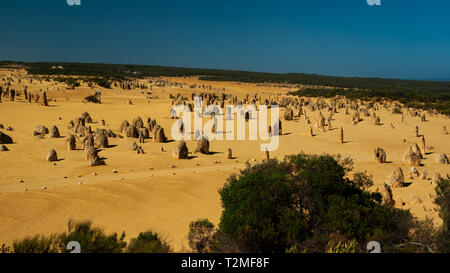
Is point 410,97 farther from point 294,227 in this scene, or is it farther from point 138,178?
point 294,227

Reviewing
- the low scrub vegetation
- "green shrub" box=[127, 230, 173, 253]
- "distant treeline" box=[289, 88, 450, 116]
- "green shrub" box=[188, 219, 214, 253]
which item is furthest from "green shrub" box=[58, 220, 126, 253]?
"distant treeline" box=[289, 88, 450, 116]

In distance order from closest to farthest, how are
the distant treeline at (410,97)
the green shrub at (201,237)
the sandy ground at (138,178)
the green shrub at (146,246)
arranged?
the green shrub at (146,246), the green shrub at (201,237), the sandy ground at (138,178), the distant treeline at (410,97)

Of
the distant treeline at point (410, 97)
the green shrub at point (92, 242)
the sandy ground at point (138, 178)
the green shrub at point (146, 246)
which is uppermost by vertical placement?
the distant treeline at point (410, 97)

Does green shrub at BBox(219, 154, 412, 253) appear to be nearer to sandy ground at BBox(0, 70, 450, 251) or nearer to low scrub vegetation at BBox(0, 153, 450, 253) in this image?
low scrub vegetation at BBox(0, 153, 450, 253)

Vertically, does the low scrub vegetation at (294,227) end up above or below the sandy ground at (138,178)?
above

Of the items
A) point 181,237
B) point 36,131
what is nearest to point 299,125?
point 36,131

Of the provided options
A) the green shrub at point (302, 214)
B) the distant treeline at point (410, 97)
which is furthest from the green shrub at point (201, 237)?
the distant treeline at point (410, 97)

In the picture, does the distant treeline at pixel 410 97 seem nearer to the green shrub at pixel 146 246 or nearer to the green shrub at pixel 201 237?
the green shrub at pixel 201 237
